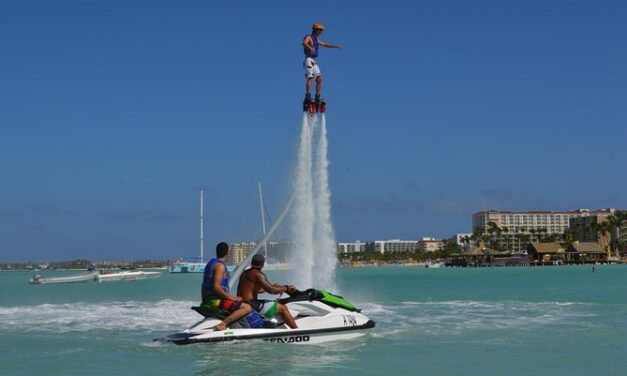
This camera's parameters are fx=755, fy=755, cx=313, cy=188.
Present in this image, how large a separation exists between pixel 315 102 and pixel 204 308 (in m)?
8.31

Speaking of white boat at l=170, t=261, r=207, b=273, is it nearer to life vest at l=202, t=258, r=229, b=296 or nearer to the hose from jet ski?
the hose from jet ski

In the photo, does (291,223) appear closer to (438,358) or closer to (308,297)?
(308,297)

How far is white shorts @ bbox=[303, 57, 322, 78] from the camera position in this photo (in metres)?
21.6

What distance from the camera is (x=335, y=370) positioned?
45.2 ft

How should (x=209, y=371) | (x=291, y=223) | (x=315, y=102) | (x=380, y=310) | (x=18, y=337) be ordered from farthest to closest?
(x=380, y=310) < (x=291, y=223) < (x=315, y=102) < (x=18, y=337) < (x=209, y=371)

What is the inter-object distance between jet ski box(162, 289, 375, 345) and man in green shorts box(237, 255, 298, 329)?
18 centimetres

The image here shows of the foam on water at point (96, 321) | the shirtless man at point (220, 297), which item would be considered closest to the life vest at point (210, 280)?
the shirtless man at point (220, 297)

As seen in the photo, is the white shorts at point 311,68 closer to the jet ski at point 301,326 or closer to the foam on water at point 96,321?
the jet ski at point 301,326

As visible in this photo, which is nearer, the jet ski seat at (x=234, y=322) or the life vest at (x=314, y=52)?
the jet ski seat at (x=234, y=322)

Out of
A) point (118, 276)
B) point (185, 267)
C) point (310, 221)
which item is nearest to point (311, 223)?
point (310, 221)

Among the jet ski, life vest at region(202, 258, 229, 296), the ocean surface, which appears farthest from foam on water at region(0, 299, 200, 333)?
life vest at region(202, 258, 229, 296)

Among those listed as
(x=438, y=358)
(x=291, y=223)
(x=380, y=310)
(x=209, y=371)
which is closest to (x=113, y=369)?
(x=209, y=371)

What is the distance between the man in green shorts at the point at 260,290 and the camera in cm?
1602

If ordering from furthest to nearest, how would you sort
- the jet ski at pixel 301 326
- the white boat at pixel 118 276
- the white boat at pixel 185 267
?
the white boat at pixel 185 267 < the white boat at pixel 118 276 < the jet ski at pixel 301 326
